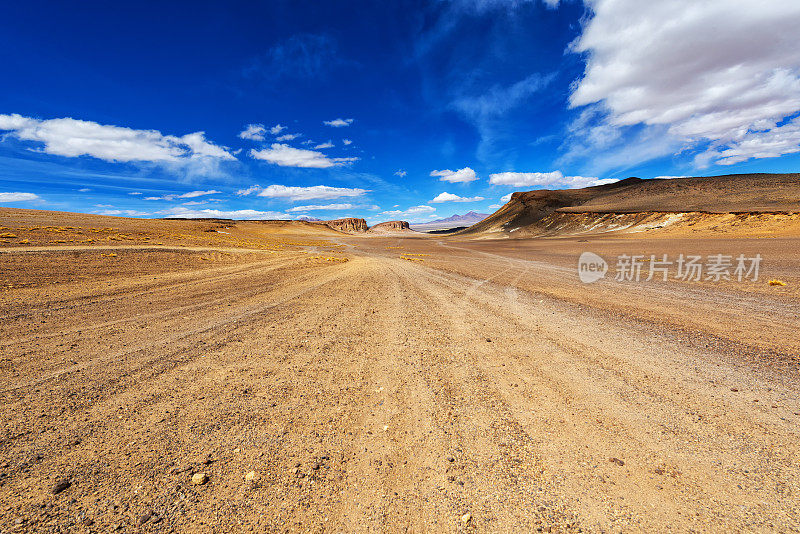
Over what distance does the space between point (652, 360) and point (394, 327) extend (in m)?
4.63

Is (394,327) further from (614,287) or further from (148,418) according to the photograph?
(614,287)

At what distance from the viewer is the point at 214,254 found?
2016 centimetres

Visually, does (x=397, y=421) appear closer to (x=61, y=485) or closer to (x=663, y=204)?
(x=61, y=485)

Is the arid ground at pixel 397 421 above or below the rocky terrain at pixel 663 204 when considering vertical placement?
below

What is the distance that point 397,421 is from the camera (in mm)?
3334

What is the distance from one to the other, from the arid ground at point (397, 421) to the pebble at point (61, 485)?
12 mm

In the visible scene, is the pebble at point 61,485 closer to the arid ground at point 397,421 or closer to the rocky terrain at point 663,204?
the arid ground at point 397,421

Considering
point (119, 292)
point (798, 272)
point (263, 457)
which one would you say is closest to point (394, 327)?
point (263, 457)

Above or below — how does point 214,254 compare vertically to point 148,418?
above

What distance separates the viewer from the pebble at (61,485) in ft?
7.54

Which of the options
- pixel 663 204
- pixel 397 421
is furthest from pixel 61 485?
pixel 663 204

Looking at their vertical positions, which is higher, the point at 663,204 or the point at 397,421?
the point at 663,204

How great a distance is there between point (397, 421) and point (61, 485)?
2856 millimetres

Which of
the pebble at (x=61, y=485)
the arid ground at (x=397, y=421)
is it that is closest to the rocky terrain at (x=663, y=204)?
the arid ground at (x=397, y=421)
